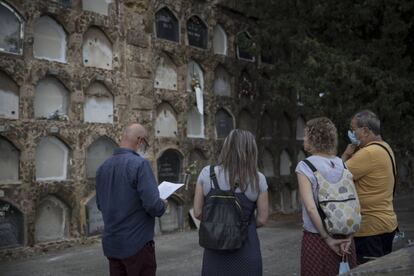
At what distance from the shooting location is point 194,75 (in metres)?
7.57

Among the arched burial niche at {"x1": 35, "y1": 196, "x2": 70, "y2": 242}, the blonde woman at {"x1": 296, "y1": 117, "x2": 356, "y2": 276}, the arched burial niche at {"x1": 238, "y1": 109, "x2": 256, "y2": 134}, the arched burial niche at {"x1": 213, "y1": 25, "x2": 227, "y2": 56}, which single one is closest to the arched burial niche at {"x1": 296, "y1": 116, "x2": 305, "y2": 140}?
the arched burial niche at {"x1": 238, "y1": 109, "x2": 256, "y2": 134}

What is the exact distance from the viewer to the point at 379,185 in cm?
323

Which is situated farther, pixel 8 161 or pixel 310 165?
pixel 8 161

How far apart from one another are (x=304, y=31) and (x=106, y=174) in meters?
4.76

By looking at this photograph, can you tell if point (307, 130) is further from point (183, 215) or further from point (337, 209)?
point (183, 215)

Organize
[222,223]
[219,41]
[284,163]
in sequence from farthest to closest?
[284,163] < [219,41] < [222,223]

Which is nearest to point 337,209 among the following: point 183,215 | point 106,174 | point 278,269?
point 106,174

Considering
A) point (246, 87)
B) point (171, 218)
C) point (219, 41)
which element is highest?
point (219, 41)

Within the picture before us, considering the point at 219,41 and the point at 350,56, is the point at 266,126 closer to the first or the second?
the point at 219,41

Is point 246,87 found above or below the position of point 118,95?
above

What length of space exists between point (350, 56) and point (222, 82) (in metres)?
2.16

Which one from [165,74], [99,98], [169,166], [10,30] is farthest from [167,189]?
[165,74]

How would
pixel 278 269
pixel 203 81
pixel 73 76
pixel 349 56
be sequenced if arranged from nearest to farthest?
pixel 278 269 < pixel 73 76 < pixel 349 56 < pixel 203 81

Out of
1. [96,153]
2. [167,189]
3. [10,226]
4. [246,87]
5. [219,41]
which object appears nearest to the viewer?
[167,189]
